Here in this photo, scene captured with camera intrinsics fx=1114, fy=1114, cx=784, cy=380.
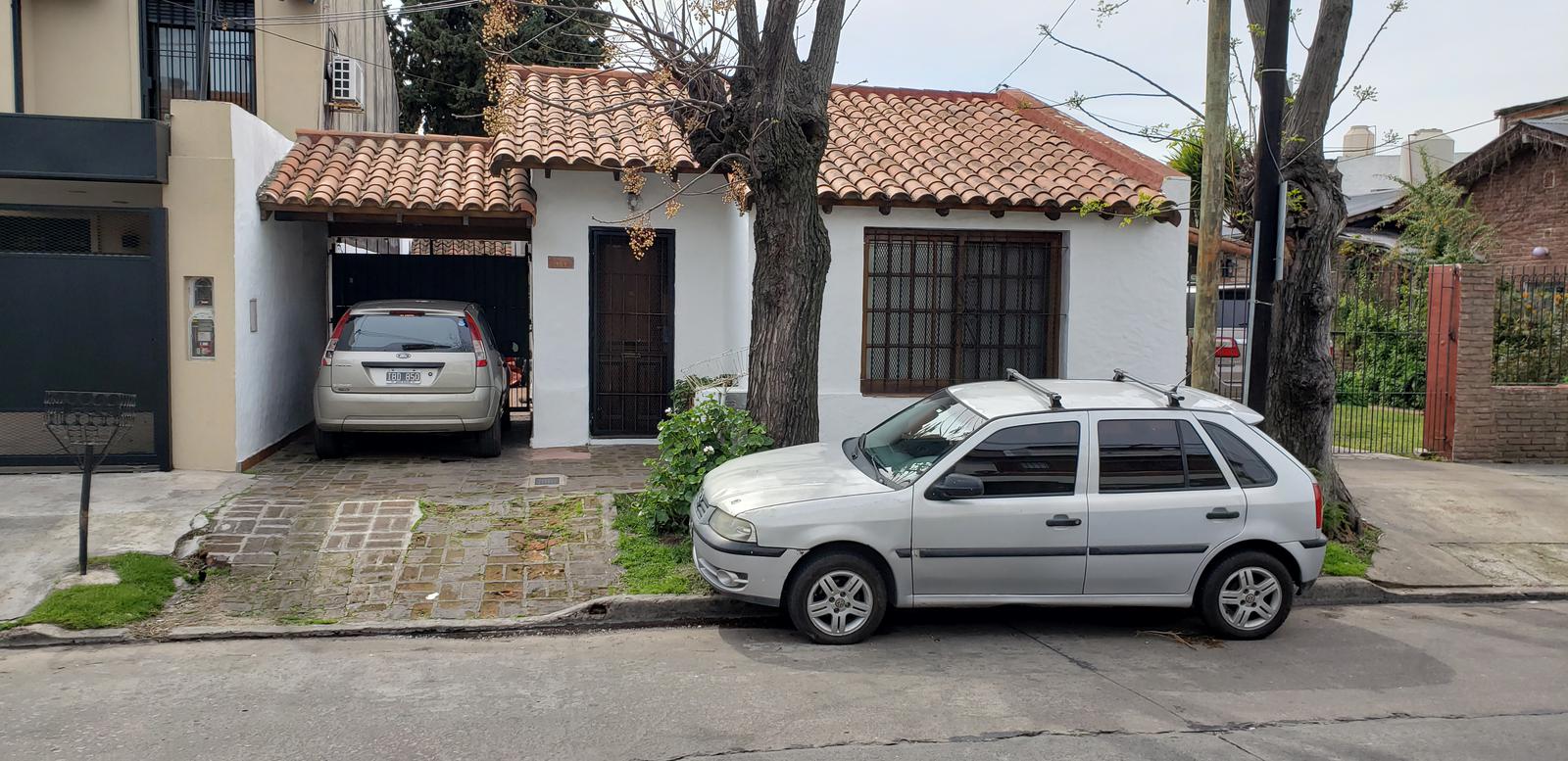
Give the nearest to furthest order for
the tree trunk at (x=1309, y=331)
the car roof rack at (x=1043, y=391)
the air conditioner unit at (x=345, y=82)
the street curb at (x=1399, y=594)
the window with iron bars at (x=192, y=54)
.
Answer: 1. the car roof rack at (x=1043, y=391)
2. the street curb at (x=1399, y=594)
3. the tree trunk at (x=1309, y=331)
4. the window with iron bars at (x=192, y=54)
5. the air conditioner unit at (x=345, y=82)

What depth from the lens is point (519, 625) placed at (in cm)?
686

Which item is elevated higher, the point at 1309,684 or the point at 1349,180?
the point at 1349,180

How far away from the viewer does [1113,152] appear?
1259cm

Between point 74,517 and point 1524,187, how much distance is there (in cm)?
2155

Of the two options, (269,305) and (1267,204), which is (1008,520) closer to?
(1267,204)

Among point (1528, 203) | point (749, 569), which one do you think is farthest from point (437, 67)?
point (749, 569)

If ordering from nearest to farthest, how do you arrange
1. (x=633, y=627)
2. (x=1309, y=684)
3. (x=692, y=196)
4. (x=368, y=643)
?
1. (x=1309, y=684)
2. (x=368, y=643)
3. (x=633, y=627)
4. (x=692, y=196)

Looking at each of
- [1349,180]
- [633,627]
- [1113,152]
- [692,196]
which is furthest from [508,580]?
[1349,180]

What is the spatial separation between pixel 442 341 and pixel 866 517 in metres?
5.53

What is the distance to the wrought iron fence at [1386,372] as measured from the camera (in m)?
13.2

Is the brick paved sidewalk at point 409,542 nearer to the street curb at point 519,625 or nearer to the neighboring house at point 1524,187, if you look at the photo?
the street curb at point 519,625

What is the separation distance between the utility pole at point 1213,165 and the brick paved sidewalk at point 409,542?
15.7 feet

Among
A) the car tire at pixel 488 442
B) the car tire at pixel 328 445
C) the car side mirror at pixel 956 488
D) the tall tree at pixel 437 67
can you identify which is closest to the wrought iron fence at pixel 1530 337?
the car side mirror at pixel 956 488

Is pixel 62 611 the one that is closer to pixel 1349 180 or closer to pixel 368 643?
pixel 368 643
